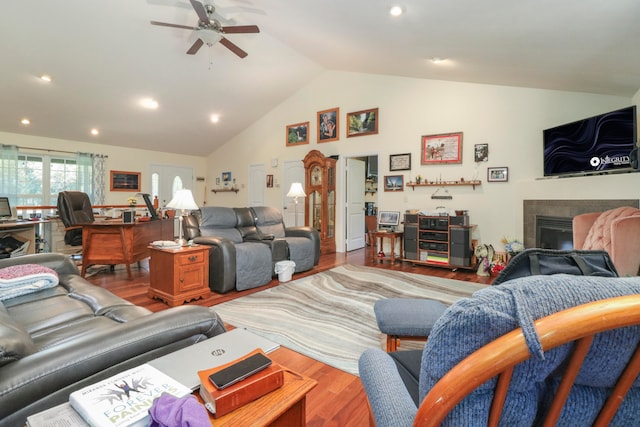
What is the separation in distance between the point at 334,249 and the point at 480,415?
575 centimetres

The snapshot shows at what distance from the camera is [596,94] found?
383cm

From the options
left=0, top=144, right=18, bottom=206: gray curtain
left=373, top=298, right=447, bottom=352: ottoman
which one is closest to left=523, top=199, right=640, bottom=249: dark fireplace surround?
left=373, top=298, right=447, bottom=352: ottoman

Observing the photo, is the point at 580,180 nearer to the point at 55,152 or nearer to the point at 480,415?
the point at 480,415

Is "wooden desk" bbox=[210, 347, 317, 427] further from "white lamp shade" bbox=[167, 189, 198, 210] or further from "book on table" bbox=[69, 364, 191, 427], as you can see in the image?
"white lamp shade" bbox=[167, 189, 198, 210]

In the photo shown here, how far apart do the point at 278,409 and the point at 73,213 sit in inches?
202

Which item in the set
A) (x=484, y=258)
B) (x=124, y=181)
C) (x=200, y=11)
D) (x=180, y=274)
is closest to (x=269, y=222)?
(x=180, y=274)

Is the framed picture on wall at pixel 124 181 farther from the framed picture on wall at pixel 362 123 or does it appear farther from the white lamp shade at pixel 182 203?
the framed picture on wall at pixel 362 123

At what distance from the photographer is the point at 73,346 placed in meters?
0.87

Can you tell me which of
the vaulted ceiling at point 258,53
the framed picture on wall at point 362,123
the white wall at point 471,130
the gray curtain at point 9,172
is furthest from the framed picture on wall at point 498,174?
the gray curtain at point 9,172

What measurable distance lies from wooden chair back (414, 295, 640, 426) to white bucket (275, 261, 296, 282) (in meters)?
3.47

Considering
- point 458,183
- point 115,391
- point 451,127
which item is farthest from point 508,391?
point 451,127

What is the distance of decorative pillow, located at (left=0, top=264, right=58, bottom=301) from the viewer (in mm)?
1724

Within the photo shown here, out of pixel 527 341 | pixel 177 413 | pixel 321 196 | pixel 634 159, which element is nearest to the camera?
pixel 527 341

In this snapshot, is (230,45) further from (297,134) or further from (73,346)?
(73,346)
